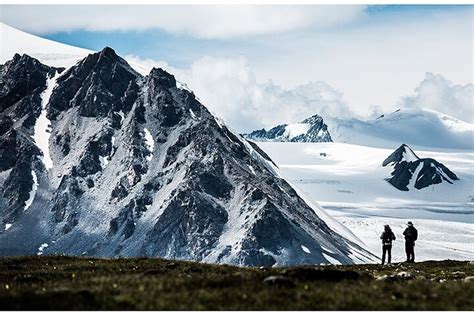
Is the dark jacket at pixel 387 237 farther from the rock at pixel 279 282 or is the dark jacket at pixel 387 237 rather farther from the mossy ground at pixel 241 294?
the rock at pixel 279 282

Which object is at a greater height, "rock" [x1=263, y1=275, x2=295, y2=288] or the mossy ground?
"rock" [x1=263, y1=275, x2=295, y2=288]

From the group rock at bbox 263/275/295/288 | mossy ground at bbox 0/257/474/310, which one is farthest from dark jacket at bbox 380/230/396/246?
rock at bbox 263/275/295/288

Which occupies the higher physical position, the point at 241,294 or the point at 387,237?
the point at 387,237

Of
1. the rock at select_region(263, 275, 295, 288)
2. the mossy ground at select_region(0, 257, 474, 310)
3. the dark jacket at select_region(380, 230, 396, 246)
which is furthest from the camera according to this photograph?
the dark jacket at select_region(380, 230, 396, 246)

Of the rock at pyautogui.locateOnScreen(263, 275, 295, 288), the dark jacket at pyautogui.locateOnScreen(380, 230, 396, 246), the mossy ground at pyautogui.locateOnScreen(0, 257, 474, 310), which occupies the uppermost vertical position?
the dark jacket at pyautogui.locateOnScreen(380, 230, 396, 246)

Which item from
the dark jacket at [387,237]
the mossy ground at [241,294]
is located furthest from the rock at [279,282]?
the dark jacket at [387,237]

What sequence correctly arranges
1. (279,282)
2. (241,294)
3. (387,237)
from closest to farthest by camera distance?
(241,294), (279,282), (387,237)

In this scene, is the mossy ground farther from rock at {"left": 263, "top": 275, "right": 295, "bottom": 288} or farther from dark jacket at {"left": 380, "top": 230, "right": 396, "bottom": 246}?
dark jacket at {"left": 380, "top": 230, "right": 396, "bottom": 246}

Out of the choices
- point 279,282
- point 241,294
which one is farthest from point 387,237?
point 241,294

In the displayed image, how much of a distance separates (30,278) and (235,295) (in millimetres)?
12418

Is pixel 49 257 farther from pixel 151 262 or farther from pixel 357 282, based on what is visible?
pixel 357 282

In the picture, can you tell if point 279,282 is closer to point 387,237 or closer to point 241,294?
point 241,294

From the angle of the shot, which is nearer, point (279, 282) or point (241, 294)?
point (241, 294)

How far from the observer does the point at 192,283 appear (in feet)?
90.9
